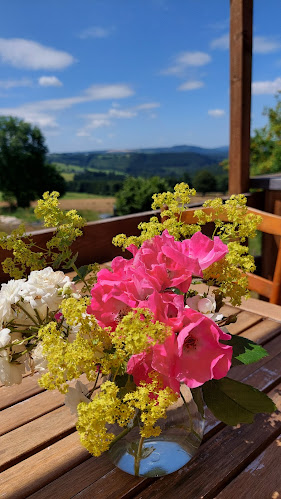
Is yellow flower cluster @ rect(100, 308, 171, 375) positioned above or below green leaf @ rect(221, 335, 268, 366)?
above

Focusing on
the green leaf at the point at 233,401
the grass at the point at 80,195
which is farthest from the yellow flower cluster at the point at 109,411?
the grass at the point at 80,195

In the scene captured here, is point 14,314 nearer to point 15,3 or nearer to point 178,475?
point 178,475

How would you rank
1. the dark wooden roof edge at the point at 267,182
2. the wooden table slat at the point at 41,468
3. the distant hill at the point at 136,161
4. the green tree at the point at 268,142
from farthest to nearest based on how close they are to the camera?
1. the distant hill at the point at 136,161
2. the green tree at the point at 268,142
3. the dark wooden roof edge at the point at 267,182
4. the wooden table slat at the point at 41,468

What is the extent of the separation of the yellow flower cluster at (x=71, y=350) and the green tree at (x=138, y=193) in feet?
19.0

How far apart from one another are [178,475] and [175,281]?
342 mm

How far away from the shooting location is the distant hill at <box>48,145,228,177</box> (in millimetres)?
21469

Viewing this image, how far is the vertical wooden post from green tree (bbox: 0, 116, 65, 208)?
101 feet

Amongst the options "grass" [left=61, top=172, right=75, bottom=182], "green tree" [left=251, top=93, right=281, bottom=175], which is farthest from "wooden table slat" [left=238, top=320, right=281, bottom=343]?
"grass" [left=61, top=172, right=75, bottom=182]

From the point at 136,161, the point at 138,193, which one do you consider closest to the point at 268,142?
the point at 138,193

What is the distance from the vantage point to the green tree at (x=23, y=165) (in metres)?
33.2

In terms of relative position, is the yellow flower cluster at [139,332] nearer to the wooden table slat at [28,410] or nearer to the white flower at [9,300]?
the white flower at [9,300]

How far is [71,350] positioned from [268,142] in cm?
1105

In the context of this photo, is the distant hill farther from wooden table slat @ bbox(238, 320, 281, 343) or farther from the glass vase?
the glass vase

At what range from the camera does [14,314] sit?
0.50 metres
